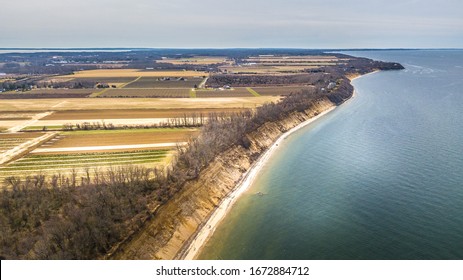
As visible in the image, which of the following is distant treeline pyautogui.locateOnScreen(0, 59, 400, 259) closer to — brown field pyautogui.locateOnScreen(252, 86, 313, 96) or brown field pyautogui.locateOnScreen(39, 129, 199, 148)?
brown field pyautogui.locateOnScreen(39, 129, 199, 148)

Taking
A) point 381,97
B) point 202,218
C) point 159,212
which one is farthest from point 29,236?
point 381,97

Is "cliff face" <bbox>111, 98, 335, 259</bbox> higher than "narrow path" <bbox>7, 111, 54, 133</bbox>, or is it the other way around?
"narrow path" <bbox>7, 111, 54, 133</bbox>

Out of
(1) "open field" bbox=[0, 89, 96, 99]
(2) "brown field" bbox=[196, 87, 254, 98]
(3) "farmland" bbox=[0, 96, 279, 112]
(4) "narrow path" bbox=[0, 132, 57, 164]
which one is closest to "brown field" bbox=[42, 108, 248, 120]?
(3) "farmland" bbox=[0, 96, 279, 112]

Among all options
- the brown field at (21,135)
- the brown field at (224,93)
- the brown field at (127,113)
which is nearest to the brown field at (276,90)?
the brown field at (224,93)

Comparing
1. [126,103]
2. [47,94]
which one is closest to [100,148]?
[126,103]

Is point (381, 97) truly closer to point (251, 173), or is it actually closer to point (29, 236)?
point (251, 173)

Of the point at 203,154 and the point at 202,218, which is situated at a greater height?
the point at 203,154

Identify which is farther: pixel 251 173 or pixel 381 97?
pixel 381 97
